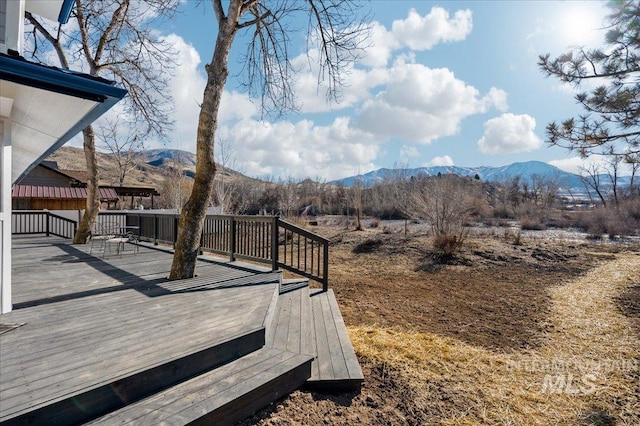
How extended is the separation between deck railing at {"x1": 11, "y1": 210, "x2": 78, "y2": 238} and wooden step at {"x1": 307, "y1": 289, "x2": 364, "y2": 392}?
38.8 feet

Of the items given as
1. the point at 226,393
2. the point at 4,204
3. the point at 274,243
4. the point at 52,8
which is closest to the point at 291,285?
the point at 274,243

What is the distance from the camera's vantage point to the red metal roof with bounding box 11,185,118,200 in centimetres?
1557

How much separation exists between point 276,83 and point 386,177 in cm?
2984

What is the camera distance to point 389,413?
8.89ft

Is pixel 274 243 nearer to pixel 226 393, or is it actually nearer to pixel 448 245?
pixel 226 393

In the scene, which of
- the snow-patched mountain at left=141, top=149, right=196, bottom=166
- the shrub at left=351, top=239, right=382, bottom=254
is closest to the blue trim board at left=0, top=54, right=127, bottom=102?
the snow-patched mountain at left=141, top=149, right=196, bottom=166

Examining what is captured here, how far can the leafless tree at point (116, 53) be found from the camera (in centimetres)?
862

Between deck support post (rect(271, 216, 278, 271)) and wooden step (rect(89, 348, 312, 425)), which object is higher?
deck support post (rect(271, 216, 278, 271))

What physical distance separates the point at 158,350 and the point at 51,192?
19.0 m

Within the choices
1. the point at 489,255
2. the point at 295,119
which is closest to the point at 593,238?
the point at 489,255

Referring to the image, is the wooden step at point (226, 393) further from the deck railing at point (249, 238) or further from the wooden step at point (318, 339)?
the deck railing at point (249, 238)

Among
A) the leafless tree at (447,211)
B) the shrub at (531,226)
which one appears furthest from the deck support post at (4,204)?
the shrub at (531,226)

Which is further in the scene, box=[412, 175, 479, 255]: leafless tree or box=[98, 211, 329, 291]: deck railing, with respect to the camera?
box=[412, 175, 479, 255]: leafless tree

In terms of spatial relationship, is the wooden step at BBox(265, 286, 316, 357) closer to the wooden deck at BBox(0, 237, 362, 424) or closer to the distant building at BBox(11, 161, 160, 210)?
the wooden deck at BBox(0, 237, 362, 424)
